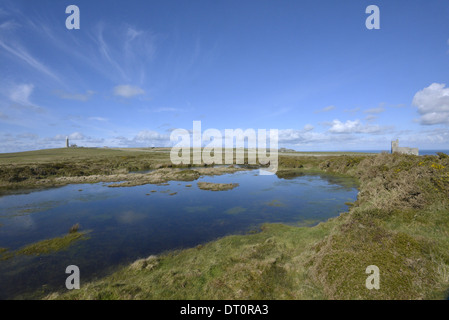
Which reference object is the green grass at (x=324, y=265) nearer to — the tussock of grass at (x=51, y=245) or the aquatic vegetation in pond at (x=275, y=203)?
the tussock of grass at (x=51, y=245)

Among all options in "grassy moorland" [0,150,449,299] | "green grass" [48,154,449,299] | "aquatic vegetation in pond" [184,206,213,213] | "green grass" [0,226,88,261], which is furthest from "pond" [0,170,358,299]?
"green grass" [48,154,449,299]

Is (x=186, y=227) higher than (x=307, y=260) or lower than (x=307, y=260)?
lower

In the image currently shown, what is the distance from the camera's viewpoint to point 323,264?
825cm

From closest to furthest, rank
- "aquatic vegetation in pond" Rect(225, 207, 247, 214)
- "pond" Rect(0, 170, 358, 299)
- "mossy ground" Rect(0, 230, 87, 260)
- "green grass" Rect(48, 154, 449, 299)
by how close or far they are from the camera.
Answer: "green grass" Rect(48, 154, 449, 299), "pond" Rect(0, 170, 358, 299), "mossy ground" Rect(0, 230, 87, 260), "aquatic vegetation in pond" Rect(225, 207, 247, 214)

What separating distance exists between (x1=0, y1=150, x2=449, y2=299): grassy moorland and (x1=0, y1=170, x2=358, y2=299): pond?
2.30 metres

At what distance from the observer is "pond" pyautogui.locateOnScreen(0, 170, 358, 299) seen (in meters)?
11.1

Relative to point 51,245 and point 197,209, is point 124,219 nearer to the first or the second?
point 51,245

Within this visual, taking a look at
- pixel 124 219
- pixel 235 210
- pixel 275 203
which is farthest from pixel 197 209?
pixel 275 203

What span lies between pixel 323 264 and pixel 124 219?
57.6ft

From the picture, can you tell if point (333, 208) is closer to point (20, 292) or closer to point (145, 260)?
point (145, 260)

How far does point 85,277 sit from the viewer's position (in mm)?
10180

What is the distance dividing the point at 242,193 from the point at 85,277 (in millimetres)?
21597

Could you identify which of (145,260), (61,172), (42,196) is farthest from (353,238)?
(61,172)

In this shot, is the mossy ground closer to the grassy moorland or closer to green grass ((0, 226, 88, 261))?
green grass ((0, 226, 88, 261))
